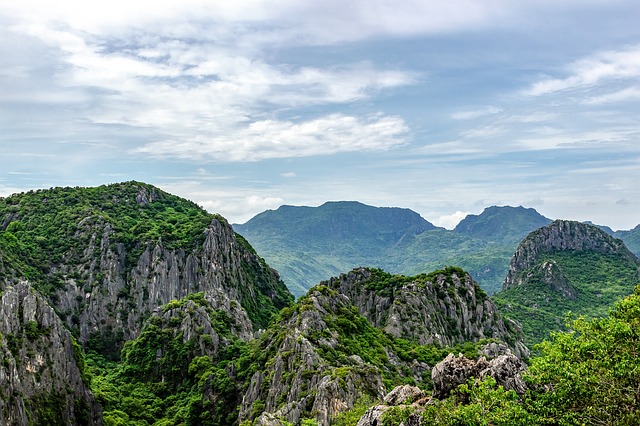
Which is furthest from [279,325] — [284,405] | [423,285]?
[423,285]

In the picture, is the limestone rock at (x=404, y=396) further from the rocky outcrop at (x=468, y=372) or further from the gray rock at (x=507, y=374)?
the gray rock at (x=507, y=374)

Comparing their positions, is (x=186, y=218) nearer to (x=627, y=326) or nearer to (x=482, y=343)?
(x=482, y=343)

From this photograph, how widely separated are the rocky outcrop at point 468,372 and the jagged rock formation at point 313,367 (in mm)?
16237

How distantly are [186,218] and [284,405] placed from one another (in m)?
139

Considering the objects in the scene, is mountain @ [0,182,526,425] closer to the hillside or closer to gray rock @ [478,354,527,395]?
the hillside

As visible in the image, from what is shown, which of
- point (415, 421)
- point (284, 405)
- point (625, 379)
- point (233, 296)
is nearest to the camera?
point (625, 379)

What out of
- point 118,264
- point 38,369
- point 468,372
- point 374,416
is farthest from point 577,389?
point 118,264

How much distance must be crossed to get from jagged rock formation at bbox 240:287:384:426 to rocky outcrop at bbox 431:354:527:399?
1624 centimetres

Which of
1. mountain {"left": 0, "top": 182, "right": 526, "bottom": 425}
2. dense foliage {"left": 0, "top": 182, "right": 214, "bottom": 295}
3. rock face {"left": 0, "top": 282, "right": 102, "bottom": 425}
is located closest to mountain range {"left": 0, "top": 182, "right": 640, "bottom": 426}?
rock face {"left": 0, "top": 282, "right": 102, "bottom": 425}

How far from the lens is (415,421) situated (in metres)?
34.7

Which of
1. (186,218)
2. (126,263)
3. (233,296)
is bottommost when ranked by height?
(233,296)

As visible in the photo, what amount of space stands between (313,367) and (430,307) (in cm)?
5633

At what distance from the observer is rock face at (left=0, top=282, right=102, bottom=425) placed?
212 ft

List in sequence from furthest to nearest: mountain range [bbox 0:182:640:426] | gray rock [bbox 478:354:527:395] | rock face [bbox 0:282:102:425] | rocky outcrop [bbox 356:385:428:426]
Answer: rock face [bbox 0:282:102:425] < gray rock [bbox 478:354:527:395] < rocky outcrop [bbox 356:385:428:426] < mountain range [bbox 0:182:640:426]
